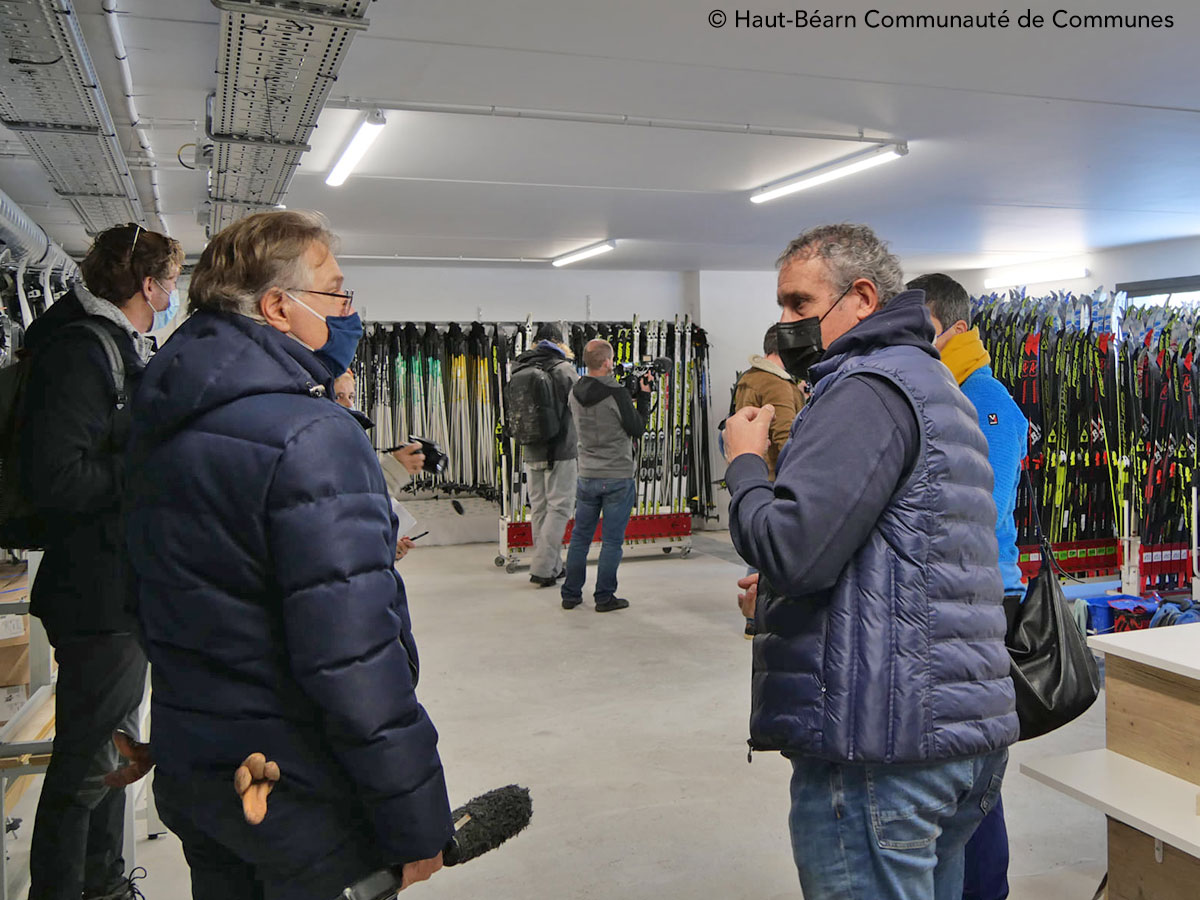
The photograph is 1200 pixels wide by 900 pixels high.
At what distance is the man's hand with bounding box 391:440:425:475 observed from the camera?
8.89 feet

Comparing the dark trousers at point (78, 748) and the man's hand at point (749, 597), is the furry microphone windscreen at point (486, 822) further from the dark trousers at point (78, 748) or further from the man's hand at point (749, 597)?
the dark trousers at point (78, 748)

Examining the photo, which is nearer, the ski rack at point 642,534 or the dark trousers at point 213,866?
the dark trousers at point 213,866

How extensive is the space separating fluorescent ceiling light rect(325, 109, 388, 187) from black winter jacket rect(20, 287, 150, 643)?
251cm

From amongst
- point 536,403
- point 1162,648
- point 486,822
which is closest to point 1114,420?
point 536,403

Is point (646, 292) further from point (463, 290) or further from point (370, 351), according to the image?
point (370, 351)

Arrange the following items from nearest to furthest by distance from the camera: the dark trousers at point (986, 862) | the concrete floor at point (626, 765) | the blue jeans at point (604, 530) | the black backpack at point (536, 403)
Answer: the dark trousers at point (986, 862), the concrete floor at point (626, 765), the blue jeans at point (604, 530), the black backpack at point (536, 403)

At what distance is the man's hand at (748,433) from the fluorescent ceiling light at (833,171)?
158 inches

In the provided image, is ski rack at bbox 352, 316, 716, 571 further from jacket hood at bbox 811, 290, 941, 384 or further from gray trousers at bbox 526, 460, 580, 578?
jacket hood at bbox 811, 290, 941, 384

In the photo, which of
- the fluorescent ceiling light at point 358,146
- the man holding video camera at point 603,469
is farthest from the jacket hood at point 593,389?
the fluorescent ceiling light at point 358,146

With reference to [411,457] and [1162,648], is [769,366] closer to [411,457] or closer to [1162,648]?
[411,457]

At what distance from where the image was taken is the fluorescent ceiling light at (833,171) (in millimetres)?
5246

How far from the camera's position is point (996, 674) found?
1.47 metres

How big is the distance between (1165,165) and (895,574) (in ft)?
18.4

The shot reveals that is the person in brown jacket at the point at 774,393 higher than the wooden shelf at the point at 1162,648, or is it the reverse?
the person in brown jacket at the point at 774,393
